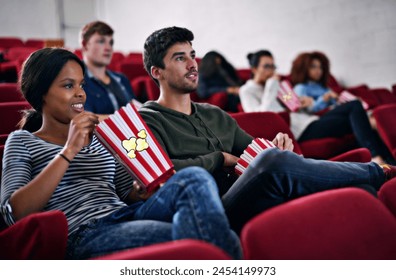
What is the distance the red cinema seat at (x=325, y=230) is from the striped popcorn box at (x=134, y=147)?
1.15 ft

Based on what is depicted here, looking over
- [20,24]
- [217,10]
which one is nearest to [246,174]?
[217,10]

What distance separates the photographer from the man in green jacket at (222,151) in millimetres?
856

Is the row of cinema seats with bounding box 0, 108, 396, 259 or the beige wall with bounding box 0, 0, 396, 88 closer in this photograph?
the row of cinema seats with bounding box 0, 108, 396, 259

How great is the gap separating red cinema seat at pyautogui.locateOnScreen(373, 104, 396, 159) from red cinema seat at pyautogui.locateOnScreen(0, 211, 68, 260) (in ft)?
4.49

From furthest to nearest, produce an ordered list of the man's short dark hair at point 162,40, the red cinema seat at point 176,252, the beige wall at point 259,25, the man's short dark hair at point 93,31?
the beige wall at point 259,25 → the man's short dark hair at point 93,31 → the man's short dark hair at point 162,40 → the red cinema seat at point 176,252

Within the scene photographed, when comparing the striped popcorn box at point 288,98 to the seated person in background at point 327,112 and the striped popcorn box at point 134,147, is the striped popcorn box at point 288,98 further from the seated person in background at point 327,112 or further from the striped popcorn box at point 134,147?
the striped popcorn box at point 134,147

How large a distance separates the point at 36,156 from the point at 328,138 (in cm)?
142

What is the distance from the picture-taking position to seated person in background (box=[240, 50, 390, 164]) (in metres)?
1.92

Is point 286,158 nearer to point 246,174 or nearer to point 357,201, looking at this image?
point 246,174

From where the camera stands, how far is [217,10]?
399 cm

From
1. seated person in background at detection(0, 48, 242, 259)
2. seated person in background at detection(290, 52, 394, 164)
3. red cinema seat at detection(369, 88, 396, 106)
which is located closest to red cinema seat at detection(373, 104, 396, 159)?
seated person in background at detection(290, 52, 394, 164)

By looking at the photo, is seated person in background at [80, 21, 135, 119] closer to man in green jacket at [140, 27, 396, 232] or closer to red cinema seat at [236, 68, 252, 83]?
man in green jacket at [140, 27, 396, 232]

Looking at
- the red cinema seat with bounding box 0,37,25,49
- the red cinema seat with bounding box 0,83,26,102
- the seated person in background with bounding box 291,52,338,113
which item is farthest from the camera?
the red cinema seat with bounding box 0,37,25,49

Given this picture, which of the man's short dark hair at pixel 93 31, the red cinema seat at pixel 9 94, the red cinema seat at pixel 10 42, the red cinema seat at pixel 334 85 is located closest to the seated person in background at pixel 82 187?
the red cinema seat at pixel 9 94
